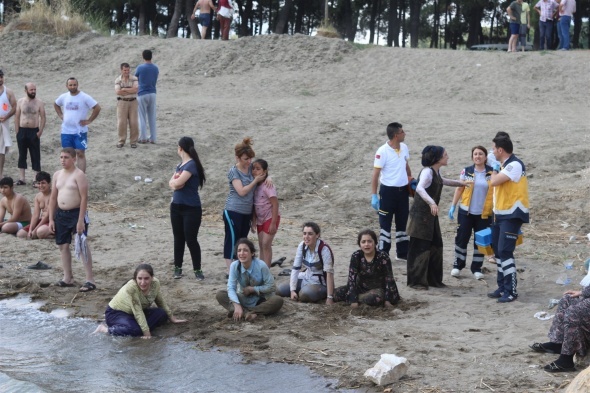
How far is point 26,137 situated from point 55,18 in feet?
40.8

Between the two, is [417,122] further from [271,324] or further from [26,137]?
[271,324]

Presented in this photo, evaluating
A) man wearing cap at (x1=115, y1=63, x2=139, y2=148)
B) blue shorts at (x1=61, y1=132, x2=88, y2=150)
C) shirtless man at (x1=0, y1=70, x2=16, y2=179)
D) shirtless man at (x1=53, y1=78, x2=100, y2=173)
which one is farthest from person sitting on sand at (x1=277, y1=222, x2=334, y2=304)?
man wearing cap at (x1=115, y1=63, x2=139, y2=148)

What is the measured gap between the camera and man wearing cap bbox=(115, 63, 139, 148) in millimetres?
17234

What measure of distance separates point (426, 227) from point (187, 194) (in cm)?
273

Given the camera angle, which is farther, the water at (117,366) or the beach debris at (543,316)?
the beach debris at (543,316)

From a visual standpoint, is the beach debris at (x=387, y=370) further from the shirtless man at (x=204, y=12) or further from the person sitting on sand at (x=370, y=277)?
the shirtless man at (x=204, y=12)

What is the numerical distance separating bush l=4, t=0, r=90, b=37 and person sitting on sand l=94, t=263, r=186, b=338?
762 inches

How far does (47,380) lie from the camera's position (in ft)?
27.7

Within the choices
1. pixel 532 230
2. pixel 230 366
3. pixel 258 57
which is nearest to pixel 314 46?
pixel 258 57

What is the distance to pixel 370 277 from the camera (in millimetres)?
9648

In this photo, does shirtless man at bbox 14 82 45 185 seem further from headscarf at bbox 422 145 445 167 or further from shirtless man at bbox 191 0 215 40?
shirtless man at bbox 191 0 215 40

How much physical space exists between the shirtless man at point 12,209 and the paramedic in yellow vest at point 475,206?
6460 millimetres

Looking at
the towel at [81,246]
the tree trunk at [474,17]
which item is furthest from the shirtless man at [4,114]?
the tree trunk at [474,17]

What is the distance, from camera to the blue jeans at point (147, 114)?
17.8 m
